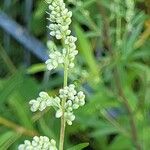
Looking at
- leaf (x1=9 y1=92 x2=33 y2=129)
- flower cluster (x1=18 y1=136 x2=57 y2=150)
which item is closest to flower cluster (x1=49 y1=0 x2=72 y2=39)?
flower cluster (x1=18 y1=136 x2=57 y2=150)

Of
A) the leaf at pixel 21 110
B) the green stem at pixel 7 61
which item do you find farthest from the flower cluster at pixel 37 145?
the green stem at pixel 7 61

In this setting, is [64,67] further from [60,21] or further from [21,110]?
[21,110]

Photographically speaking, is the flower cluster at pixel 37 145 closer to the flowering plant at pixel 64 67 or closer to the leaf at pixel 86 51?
the flowering plant at pixel 64 67

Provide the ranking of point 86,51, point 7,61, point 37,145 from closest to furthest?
point 37,145 < point 86,51 < point 7,61

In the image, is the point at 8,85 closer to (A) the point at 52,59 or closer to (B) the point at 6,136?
(B) the point at 6,136

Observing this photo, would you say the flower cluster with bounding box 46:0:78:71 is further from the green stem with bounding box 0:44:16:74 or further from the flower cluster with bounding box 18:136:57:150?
the green stem with bounding box 0:44:16:74

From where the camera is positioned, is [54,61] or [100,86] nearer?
[54,61]

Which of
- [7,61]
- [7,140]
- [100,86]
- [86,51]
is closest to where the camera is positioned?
[7,140]

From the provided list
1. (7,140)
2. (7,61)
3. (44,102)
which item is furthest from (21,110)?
(44,102)

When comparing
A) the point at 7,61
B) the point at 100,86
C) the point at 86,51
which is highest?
the point at 7,61
